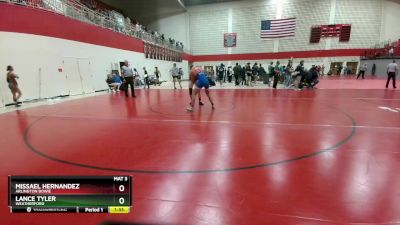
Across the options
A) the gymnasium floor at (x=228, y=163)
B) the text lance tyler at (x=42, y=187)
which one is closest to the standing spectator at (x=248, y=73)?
the gymnasium floor at (x=228, y=163)

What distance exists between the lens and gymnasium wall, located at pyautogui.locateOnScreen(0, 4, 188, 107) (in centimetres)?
984

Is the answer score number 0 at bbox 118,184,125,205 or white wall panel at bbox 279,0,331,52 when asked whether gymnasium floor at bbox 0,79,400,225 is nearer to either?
score number 0 at bbox 118,184,125,205

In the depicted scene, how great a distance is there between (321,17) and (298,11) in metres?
2.96

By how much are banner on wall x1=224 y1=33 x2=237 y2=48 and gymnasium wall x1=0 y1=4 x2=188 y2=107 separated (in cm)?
1887

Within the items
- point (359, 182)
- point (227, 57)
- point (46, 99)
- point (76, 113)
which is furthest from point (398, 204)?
point (227, 57)

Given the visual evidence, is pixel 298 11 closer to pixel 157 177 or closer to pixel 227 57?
pixel 227 57

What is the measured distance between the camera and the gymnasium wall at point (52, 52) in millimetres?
9844

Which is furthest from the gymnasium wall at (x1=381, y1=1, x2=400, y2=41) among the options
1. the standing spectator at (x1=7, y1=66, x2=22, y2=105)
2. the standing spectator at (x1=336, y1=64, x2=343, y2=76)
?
the standing spectator at (x1=7, y1=66, x2=22, y2=105)

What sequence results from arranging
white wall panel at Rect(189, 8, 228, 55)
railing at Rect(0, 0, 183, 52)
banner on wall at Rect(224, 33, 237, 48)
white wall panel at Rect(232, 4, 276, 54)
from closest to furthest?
railing at Rect(0, 0, 183, 52)
white wall panel at Rect(232, 4, 276, 54)
banner on wall at Rect(224, 33, 237, 48)
white wall panel at Rect(189, 8, 228, 55)

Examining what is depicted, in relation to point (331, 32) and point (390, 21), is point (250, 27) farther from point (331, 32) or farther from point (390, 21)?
point (390, 21)

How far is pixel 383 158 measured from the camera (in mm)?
3557

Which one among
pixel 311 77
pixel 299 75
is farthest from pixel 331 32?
pixel 299 75
